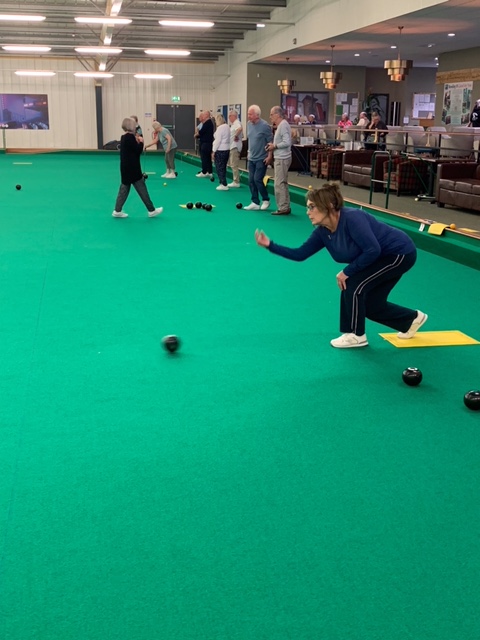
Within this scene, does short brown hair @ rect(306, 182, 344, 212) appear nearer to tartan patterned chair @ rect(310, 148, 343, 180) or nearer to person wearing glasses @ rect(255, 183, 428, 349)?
person wearing glasses @ rect(255, 183, 428, 349)

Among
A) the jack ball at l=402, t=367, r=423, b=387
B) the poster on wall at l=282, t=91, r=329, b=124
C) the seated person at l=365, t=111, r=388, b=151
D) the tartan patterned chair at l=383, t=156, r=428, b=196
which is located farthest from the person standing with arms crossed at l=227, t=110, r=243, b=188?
the jack ball at l=402, t=367, r=423, b=387

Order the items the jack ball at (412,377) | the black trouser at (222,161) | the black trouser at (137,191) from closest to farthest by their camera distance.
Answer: the jack ball at (412,377), the black trouser at (137,191), the black trouser at (222,161)

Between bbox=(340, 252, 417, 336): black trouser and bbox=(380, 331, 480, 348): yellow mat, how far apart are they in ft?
0.32

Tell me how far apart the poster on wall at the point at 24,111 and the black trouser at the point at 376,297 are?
26.2 meters

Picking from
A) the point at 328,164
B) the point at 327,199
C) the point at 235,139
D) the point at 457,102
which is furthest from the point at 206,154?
the point at 327,199

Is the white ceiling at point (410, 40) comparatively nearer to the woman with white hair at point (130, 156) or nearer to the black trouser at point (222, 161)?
the black trouser at point (222, 161)

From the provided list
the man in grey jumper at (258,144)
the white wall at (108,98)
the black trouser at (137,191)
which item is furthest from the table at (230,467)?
the white wall at (108,98)

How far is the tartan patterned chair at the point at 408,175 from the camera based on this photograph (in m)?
11.6

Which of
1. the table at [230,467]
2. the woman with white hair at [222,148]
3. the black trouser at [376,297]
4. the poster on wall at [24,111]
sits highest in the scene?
the poster on wall at [24,111]

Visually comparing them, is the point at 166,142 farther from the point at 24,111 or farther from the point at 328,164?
the point at 24,111

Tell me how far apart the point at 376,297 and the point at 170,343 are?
4.34ft

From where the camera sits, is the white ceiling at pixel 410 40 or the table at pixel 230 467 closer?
the table at pixel 230 467

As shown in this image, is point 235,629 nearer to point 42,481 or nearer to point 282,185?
point 42,481

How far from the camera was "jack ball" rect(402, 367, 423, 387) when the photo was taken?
379 cm
